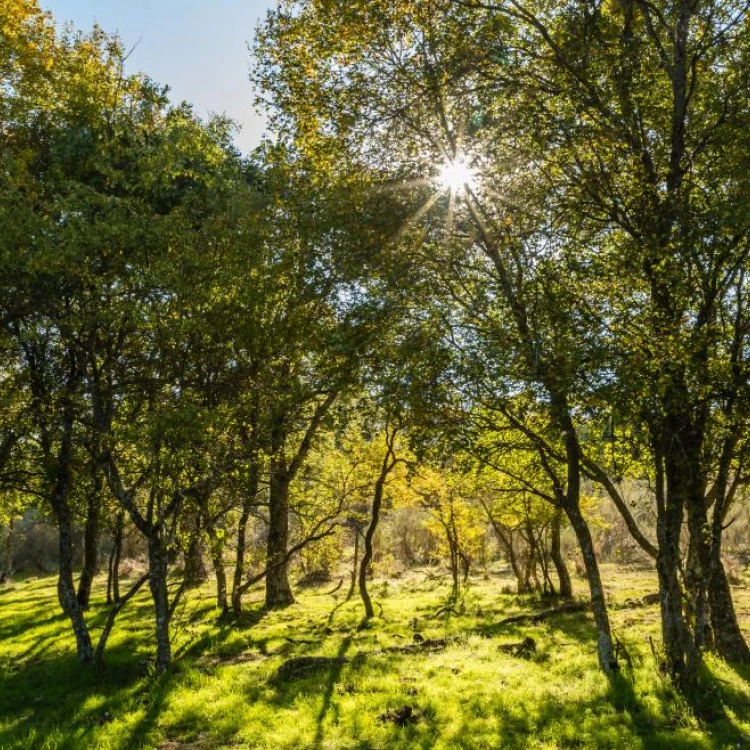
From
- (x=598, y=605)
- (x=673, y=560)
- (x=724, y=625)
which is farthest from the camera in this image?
(x=724, y=625)

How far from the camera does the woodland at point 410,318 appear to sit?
42.4 feet

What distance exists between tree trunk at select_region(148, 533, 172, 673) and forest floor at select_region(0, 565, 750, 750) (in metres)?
0.47

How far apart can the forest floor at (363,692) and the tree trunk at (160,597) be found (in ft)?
1.53

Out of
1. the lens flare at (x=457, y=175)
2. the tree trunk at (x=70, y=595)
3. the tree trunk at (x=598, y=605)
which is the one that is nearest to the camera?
the tree trunk at (x=598, y=605)

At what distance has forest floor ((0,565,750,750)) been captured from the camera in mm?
11961

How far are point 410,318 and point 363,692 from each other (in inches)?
366

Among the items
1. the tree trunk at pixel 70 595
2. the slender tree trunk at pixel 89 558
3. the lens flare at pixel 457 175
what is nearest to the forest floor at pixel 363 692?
the tree trunk at pixel 70 595

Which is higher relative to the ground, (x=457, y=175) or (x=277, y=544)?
(x=457, y=175)

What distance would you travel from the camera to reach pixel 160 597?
1689cm

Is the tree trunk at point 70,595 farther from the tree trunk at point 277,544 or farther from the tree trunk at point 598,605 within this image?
the tree trunk at point 598,605

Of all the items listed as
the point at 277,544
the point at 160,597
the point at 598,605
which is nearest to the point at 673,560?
the point at 598,605

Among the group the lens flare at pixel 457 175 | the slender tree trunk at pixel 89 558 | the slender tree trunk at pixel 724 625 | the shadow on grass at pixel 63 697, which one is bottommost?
the shadow on grass at pixel 63 697

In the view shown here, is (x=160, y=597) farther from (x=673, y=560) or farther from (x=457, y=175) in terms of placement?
(x=457, y=175)

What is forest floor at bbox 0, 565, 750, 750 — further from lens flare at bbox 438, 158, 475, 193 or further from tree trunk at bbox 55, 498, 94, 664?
lens flare at bbox 438, 158, 475, 193
